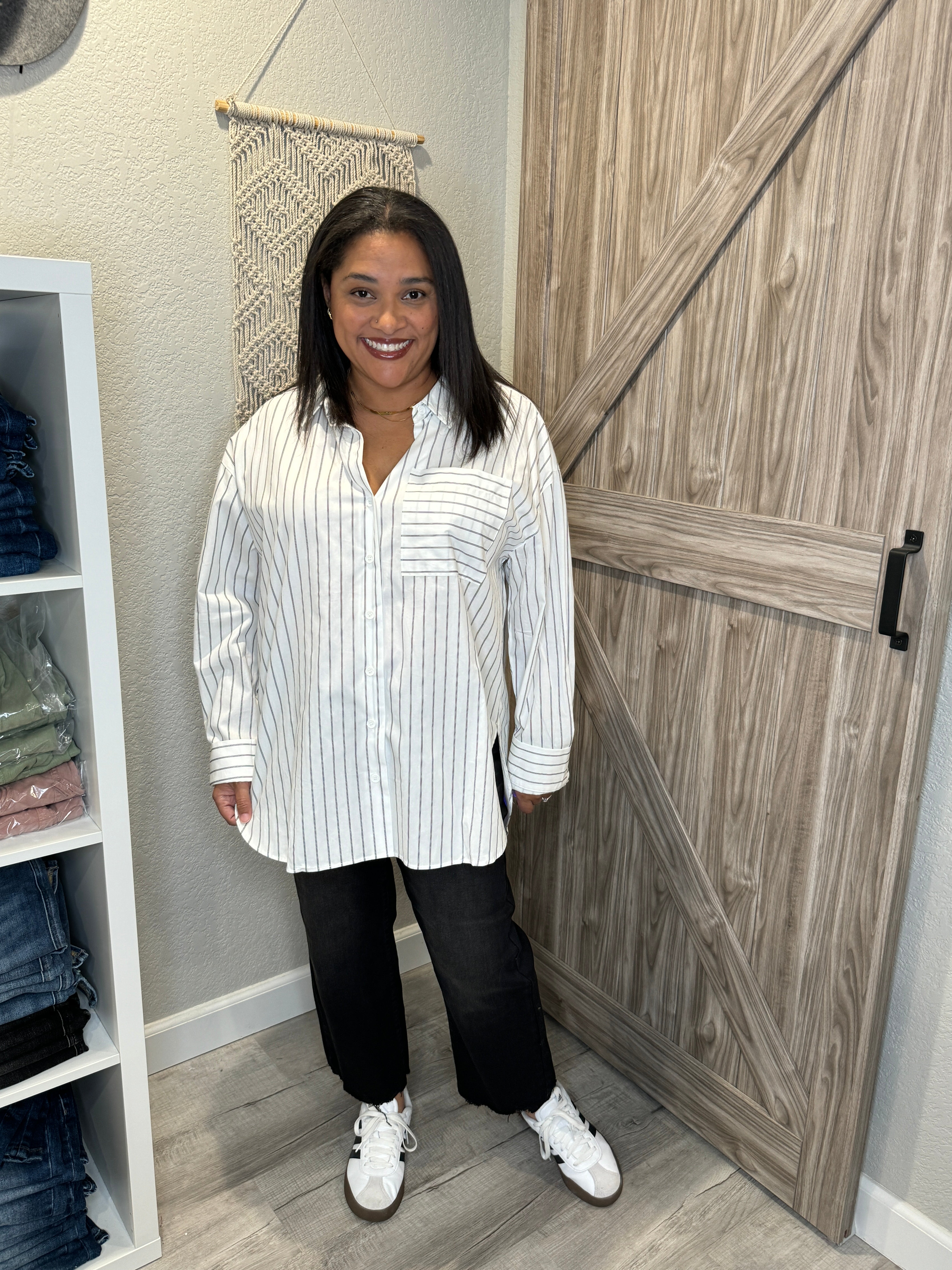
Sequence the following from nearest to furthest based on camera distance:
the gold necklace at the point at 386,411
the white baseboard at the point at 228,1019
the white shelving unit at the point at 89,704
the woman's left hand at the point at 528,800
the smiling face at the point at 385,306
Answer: the white shelving unit at the point at 89,704 → the smiling face at the point at 385,306 → the gold necklace at the point at 386,411 → the woman's left hand at the point at 528,800 → the white baseboard at the point at 228,1019

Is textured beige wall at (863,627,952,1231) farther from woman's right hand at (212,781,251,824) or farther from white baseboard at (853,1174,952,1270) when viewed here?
woman's right hand at (212,781,251,824)

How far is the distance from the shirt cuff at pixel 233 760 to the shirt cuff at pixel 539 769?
43 cm

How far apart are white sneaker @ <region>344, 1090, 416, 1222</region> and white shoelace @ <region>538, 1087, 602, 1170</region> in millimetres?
243

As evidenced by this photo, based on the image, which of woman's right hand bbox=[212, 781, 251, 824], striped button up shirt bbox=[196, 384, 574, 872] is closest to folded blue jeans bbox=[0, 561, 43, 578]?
striped button up shirt bbox=[196, 384, 574, 872]

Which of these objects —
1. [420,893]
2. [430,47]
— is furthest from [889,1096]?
[430,47]

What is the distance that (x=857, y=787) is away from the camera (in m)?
1.44

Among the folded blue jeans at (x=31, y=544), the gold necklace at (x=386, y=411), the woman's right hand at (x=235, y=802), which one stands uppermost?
the gold necklace at (x=386, y=411)

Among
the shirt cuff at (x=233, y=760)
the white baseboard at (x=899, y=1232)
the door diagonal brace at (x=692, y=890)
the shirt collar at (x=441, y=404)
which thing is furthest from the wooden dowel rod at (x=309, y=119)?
the white baseboard at (x=899, y=1232)

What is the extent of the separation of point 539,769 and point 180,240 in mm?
1065

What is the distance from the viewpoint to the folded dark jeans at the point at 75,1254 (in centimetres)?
143

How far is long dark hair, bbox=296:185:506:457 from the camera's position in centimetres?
135

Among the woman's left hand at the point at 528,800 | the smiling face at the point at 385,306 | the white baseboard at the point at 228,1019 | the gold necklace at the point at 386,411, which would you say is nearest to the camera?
the smiling face at the point at 385,306

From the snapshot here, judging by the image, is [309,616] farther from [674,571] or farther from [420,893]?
[674,571]

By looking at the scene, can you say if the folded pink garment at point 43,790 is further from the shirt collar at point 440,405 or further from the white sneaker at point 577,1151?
the white sneaker at point 577,1151
